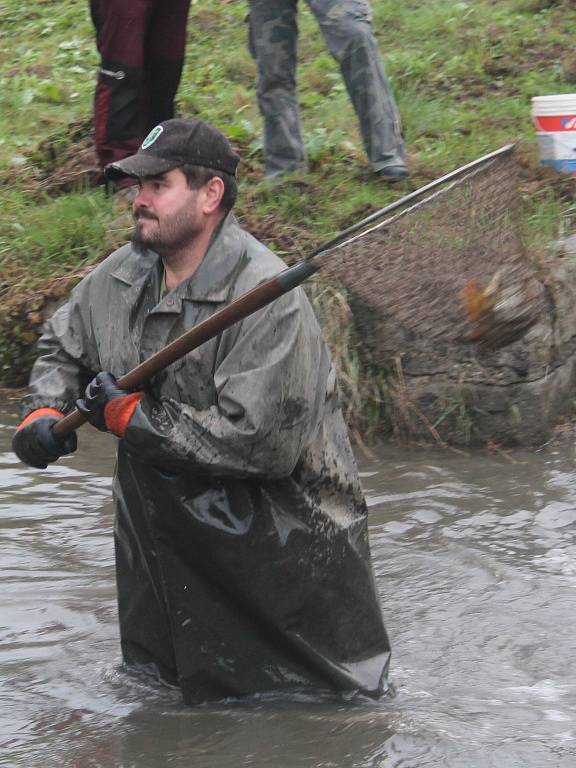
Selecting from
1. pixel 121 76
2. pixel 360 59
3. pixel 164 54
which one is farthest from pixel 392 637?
pixel 164 54

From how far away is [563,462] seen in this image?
6.62 meters

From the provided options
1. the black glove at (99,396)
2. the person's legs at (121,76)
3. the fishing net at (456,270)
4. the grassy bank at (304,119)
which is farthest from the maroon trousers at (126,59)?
the black glove at (99,396)

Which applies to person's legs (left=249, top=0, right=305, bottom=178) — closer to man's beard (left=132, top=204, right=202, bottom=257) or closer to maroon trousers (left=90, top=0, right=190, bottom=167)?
maroon trousers (left=90, top=0, right=190, bottom=167)

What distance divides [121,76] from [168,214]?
147 inches

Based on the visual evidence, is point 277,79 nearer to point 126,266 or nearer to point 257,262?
point 126,266

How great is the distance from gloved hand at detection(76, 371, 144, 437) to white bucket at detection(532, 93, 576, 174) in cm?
461

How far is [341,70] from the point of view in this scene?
758cm

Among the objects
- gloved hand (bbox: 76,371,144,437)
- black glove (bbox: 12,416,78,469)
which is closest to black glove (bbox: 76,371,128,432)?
gloved hand (bbox: 76,371,144,437)

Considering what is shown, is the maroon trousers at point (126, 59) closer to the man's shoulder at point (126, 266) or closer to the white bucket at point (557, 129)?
the white bucket at point (557, 129)

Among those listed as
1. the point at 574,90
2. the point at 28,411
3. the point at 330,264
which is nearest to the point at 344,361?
the point at 330,264

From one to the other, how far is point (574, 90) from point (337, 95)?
5.01 feet

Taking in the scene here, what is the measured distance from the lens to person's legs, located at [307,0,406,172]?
7.41 metres

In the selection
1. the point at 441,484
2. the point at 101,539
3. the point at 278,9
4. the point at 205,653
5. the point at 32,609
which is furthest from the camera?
the point at 278,9

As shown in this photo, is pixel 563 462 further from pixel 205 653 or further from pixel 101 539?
pixel 205 653
